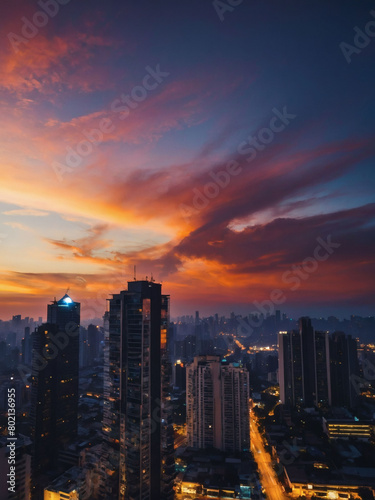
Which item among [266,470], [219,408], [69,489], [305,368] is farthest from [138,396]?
[305,368]

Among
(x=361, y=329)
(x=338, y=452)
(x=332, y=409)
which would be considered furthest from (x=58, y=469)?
(x=361, y=329)

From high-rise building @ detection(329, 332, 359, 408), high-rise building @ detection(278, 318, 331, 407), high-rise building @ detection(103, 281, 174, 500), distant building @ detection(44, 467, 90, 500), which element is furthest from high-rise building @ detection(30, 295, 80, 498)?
high-rise building @ detection(329, 332, 359, 408)

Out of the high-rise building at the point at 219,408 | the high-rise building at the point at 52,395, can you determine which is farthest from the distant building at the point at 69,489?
the high-rise building at the point at 219,408

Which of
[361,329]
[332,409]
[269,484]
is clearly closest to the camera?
[269,484]

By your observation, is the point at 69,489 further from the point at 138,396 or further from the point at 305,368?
the point at 305,368

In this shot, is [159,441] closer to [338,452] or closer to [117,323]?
[117,323]

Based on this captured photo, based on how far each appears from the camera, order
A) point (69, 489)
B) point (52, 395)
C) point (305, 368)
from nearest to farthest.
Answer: point (69, 489) < point (52, 395) < point (305, 368)
